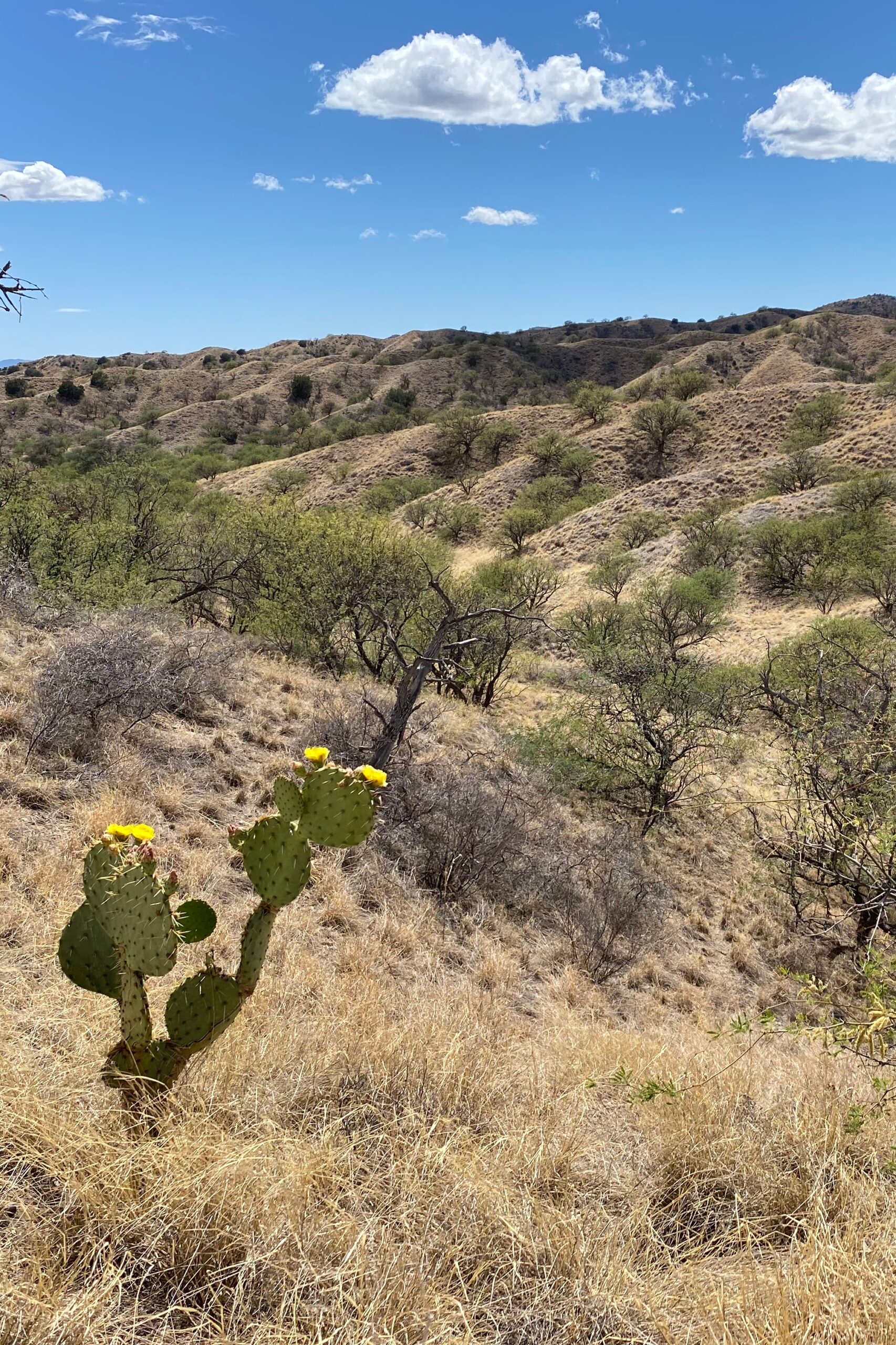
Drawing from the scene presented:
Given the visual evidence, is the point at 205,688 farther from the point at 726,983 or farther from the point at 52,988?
the point at 726,983

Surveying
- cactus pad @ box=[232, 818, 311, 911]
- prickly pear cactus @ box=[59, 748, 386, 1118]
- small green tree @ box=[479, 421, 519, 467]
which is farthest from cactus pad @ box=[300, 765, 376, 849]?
small green tree @ box=[479, 421, 519, 467]

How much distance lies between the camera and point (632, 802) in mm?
11305

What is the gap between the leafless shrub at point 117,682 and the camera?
21.8 feet

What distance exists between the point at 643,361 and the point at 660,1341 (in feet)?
321

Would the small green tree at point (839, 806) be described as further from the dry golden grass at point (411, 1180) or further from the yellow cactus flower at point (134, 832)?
the yellow cactus flower at point (134, 832)

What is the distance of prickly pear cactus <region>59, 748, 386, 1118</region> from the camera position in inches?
94.5

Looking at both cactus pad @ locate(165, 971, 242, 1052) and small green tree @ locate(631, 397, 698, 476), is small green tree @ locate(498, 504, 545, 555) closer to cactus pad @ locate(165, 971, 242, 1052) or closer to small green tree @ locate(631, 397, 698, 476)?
small green tree @ locate(631, 397, 698, 476)

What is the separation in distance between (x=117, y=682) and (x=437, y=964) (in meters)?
4.56

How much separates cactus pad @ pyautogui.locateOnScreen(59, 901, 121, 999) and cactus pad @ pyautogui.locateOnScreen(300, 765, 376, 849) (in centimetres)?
84

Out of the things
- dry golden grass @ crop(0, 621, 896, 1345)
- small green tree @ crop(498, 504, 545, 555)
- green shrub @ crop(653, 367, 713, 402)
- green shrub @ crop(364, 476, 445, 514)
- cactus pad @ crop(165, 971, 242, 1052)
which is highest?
green shrub @ crop(653, 367, 713, 402)

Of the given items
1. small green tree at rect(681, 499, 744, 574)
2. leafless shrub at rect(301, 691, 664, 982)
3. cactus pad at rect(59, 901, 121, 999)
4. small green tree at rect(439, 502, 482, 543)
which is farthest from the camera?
small green tree at rect(439, 502, 482, 543)

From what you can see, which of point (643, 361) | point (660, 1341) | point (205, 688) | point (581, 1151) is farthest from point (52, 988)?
point (643, 361)

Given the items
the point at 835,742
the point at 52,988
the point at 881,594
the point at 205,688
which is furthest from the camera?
the point at 881,594

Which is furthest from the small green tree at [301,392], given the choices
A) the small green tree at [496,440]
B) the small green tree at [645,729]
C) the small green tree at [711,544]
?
the small green tree at [645,729]
